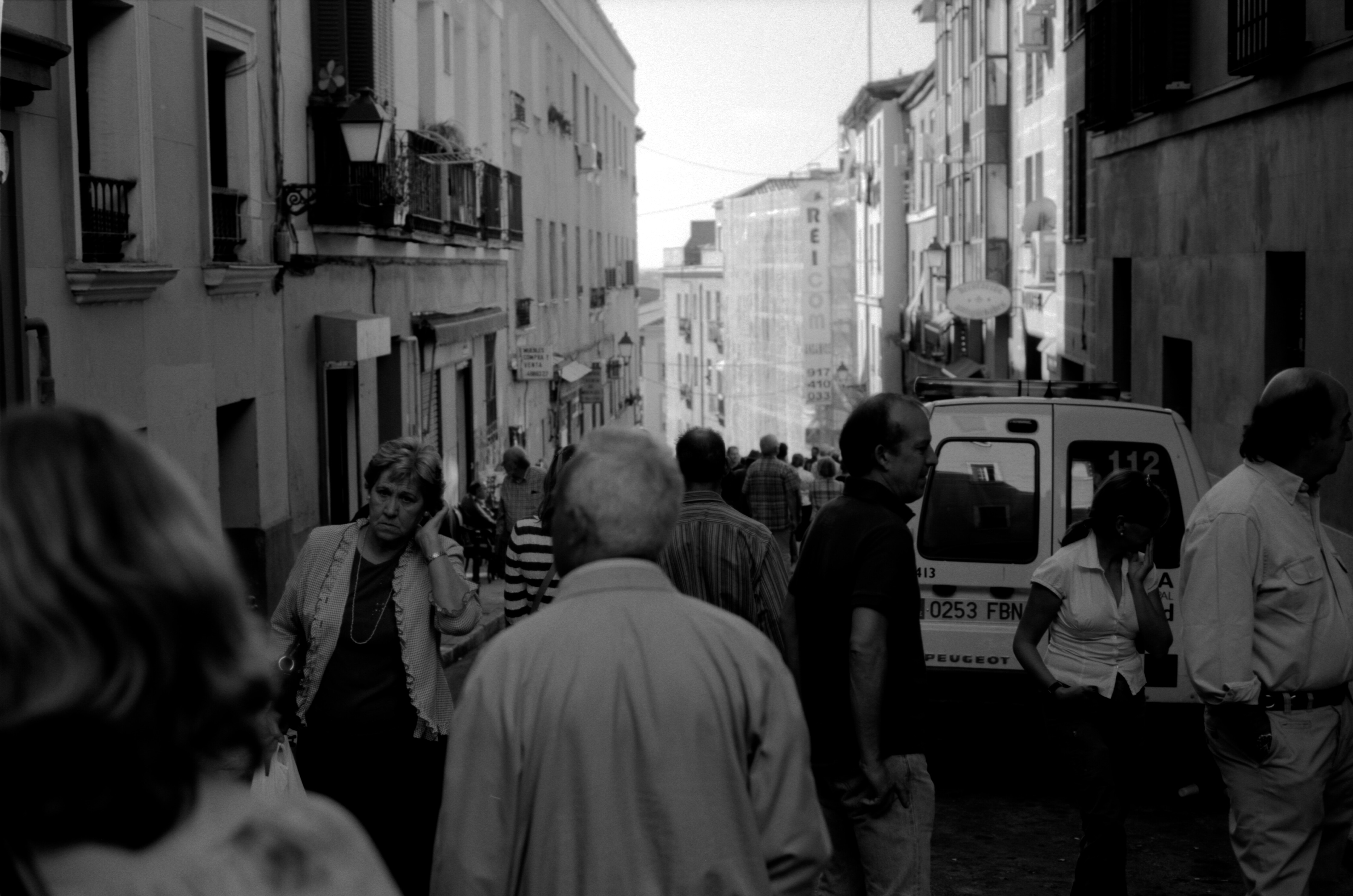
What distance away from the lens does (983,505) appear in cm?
885

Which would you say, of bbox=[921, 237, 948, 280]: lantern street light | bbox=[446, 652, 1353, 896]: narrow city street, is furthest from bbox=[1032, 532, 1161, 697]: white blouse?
bbox=[921, 237, 948, 280]: lantern street light

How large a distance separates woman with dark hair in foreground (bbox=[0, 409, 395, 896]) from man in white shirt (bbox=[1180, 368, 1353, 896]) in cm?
388

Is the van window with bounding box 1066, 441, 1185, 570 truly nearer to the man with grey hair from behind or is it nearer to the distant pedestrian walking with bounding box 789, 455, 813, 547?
the man with grey hair from behind

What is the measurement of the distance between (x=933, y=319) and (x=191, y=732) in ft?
133

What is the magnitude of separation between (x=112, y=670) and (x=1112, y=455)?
764 cm

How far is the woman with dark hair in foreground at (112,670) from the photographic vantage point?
168 centimetres

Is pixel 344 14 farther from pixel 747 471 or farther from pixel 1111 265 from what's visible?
pixel 1111 265

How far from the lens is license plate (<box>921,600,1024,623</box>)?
870cm

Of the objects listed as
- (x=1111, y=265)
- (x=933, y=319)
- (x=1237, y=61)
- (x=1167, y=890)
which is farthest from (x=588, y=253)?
(x=1167, y=890)

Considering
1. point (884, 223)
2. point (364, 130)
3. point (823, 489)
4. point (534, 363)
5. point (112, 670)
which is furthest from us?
point (884, 223)

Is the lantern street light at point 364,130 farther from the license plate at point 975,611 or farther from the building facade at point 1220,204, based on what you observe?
the license plate at point 975,611

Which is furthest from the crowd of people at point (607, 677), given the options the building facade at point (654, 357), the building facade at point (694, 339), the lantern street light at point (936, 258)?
the building facade at point (654, 357)

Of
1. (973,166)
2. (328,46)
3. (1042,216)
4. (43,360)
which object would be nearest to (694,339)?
(973,166)

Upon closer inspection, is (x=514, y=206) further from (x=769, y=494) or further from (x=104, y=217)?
(x=104, y=217)
